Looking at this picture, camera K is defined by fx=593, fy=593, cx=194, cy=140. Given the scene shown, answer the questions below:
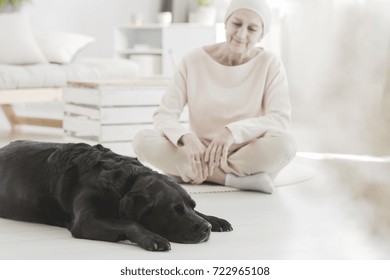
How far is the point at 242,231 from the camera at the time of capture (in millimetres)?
1404

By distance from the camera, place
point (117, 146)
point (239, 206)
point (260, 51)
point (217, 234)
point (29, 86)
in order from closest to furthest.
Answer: point (217, 234), point (239, 206), point (260, 51), point (117, 146), point (29, 86)

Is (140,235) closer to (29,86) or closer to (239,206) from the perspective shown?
(239,206)

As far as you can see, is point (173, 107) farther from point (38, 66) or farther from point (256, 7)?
point (38, 66)

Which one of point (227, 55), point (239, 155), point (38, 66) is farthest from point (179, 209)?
point (38, 66)

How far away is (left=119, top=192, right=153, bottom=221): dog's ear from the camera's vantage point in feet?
3.99

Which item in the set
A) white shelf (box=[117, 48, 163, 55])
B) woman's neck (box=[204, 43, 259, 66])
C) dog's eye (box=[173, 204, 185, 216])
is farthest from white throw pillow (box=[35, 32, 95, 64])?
dog's eye (box=[173, 204, 185, 216])

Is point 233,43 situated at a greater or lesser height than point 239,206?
greater

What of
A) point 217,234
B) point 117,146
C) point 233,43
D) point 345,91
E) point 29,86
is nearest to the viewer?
point 345,91

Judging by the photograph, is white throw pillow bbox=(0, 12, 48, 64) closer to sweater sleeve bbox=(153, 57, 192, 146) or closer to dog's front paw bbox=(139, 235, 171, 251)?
sweater sleeve bbox=(153, 57, 192, 146)

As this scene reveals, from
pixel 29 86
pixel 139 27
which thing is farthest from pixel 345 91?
pixel 139 27

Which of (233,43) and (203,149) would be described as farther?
(233,43)

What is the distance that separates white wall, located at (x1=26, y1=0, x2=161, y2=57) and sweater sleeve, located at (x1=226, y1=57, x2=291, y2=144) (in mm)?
3608

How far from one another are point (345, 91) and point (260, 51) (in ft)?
5.98

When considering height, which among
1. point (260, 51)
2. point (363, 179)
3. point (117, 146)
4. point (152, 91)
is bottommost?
point (117, 146)
